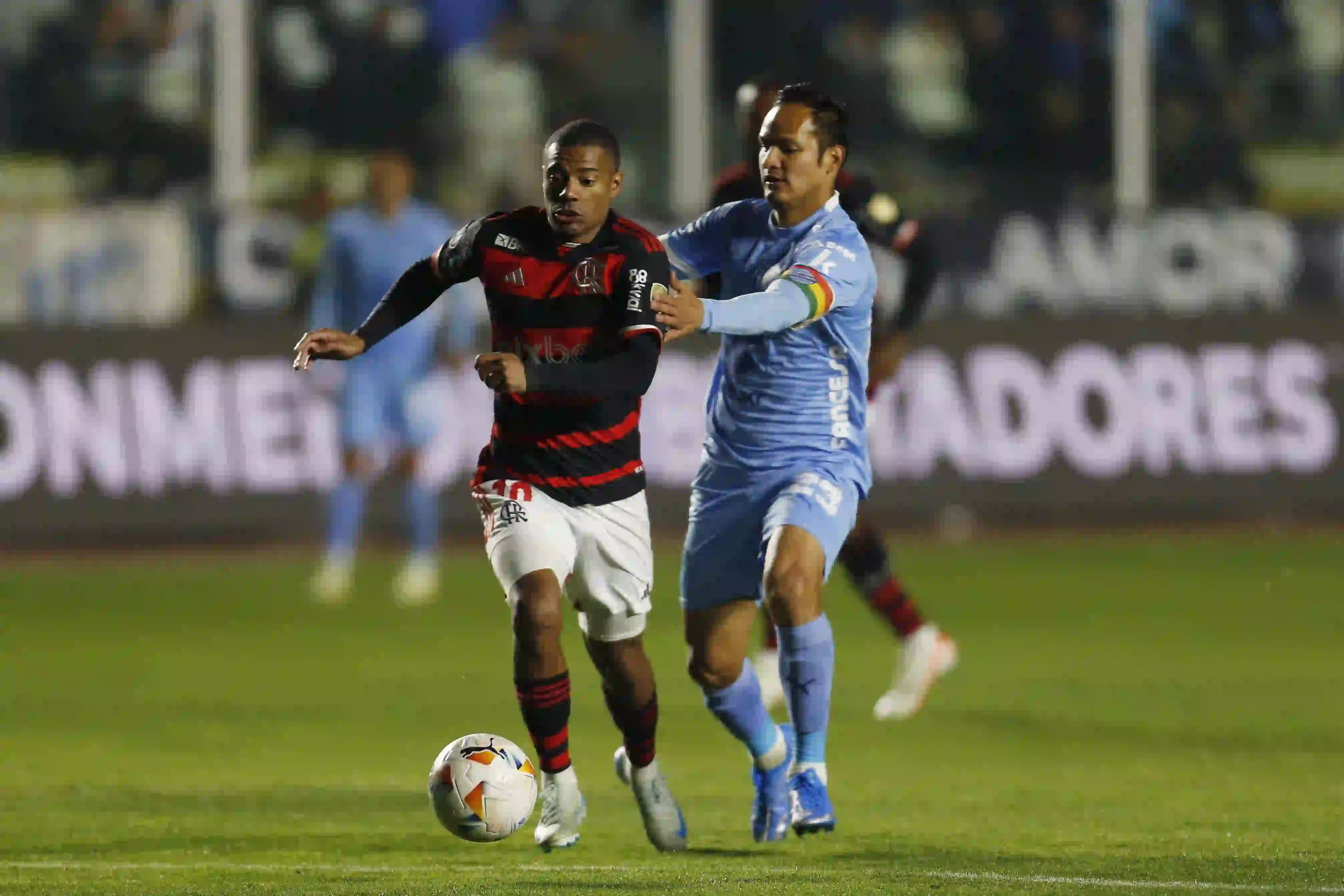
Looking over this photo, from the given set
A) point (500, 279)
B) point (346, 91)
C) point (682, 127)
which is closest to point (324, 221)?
point (346, 91)

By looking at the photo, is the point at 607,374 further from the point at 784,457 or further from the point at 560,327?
the point at 784,457

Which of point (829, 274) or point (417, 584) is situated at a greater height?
point (829, 274)

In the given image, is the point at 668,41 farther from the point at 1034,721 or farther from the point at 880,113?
the point at 1034,721

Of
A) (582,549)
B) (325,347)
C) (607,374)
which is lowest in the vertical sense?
(582,549)

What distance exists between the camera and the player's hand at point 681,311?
6.06 meters

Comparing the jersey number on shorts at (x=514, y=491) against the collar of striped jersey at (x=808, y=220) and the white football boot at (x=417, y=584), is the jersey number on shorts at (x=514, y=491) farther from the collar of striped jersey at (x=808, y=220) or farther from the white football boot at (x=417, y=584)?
the white football boot at (x=417, y=584)

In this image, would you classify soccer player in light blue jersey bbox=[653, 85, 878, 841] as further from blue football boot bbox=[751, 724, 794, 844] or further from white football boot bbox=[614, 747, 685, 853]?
white football boot bbox=[614, 747, 685, 853]

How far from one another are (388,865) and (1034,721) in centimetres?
361

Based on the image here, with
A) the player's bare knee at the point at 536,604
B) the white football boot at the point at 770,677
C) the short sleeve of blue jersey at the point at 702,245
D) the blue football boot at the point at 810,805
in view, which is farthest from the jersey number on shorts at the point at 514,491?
the white football boot at the point at 770,677

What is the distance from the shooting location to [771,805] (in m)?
6.66

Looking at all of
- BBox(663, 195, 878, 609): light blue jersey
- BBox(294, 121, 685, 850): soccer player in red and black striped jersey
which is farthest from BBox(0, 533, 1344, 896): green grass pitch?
BBox(663, 195, 878, 609): light blue jersey

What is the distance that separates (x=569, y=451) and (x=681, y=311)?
55 centimetres

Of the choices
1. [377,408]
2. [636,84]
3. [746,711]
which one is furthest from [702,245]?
[636,84]

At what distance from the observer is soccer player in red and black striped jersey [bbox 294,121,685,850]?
6.23 m
